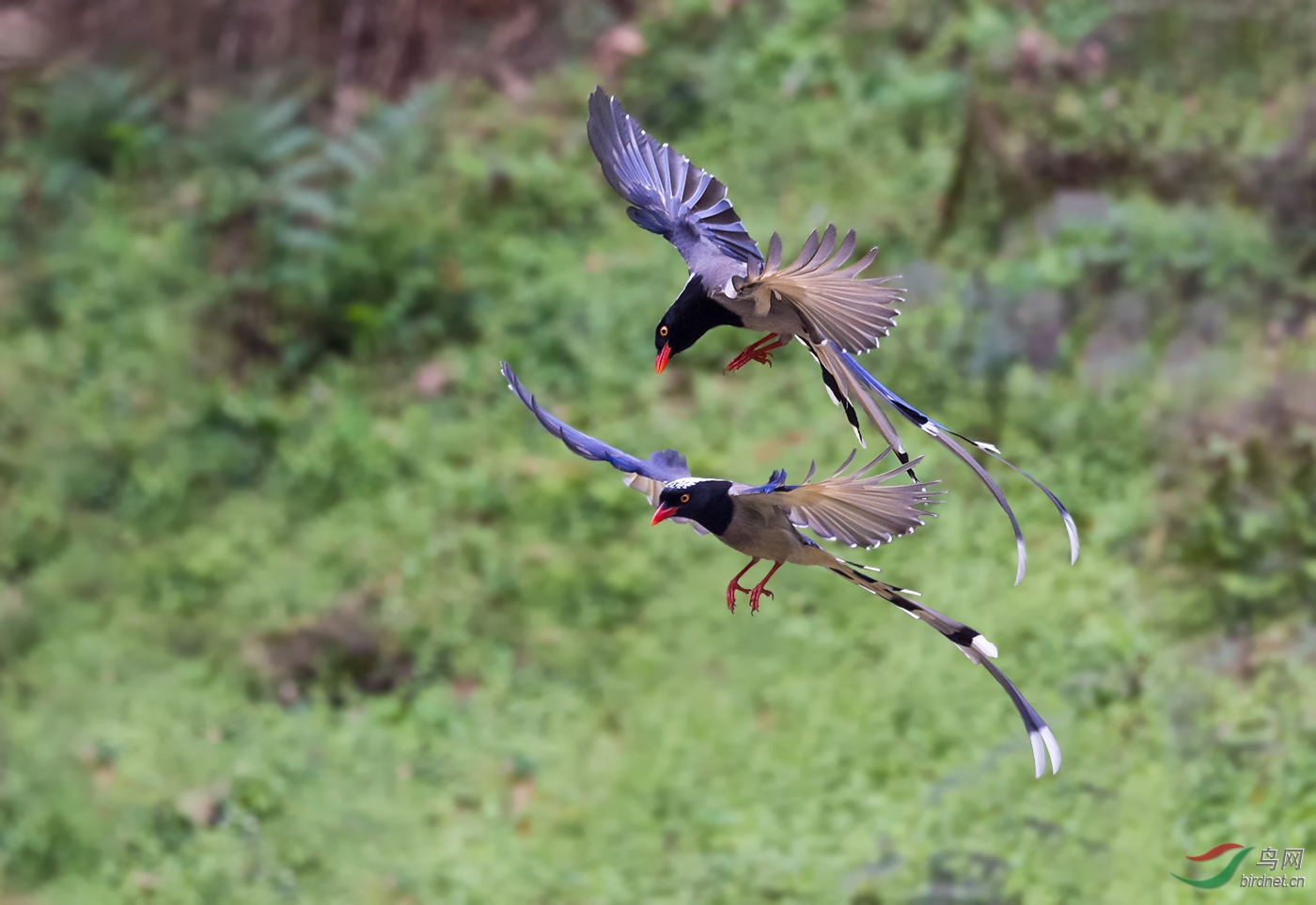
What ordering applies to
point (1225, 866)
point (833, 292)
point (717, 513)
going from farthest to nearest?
point (1225, 866) → point (717, 513) → point (833, 292)

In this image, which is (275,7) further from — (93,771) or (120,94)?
(93,771)

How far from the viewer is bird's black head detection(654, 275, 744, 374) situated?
4.99 feet

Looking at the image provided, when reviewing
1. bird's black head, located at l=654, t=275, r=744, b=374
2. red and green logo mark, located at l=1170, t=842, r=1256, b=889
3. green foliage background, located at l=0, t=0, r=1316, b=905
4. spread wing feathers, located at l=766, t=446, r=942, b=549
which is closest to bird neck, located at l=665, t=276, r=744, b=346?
bird's black head, located at l=654, t=275, r=744, b=374

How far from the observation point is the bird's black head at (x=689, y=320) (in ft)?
4.99

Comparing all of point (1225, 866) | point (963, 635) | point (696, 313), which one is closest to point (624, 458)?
A: point (696, 313)

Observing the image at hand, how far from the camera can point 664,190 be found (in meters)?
1.76

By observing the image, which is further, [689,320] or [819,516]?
[689,320]

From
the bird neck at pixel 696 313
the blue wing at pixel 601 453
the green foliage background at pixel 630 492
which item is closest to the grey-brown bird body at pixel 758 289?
the bird neck at pixel 696 313

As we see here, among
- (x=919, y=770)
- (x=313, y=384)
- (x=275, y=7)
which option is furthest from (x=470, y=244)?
(x=919, y=770)

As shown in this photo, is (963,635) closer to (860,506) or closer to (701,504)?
(860,506)

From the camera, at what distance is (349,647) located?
284 inches

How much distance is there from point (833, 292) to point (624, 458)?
0.35 meters

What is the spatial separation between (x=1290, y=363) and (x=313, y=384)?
5070 millimetres

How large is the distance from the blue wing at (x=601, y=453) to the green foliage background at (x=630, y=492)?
4552mm
